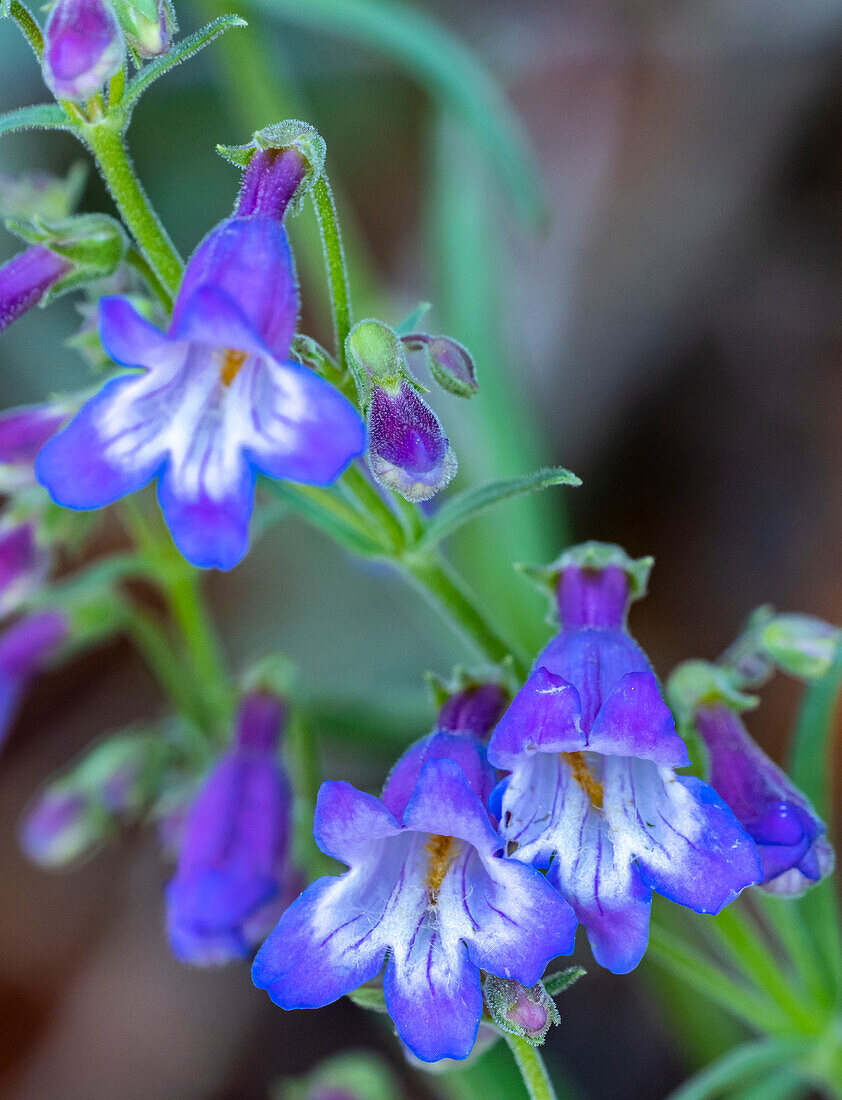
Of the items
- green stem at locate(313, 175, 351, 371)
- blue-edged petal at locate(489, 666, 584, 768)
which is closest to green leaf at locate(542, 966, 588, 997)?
blue-edged petal at locate(489, 666, 584, 768)

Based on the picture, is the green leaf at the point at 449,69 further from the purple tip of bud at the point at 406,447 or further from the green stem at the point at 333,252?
the purple tip of bud at the point at 406,447

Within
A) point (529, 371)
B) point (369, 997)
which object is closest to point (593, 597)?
point (369, 997)

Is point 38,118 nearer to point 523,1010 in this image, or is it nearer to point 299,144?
point 299,144

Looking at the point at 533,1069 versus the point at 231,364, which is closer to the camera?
the point at 533,1069

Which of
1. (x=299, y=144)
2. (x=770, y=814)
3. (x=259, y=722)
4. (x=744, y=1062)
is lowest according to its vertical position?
(x=744, y=1062)

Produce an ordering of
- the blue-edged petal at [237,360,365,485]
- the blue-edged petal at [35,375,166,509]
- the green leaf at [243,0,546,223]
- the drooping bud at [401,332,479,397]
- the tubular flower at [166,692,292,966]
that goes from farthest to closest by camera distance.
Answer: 1. the green leaf at [243,0,546,223]
2. the tubular flower at [166,692,292,966]
3. the drooping bud at [401,332,479,397]
4. the blue-edged petal at [35,375,166,509]
5. the blue-edged petal at [237,360,365,485]

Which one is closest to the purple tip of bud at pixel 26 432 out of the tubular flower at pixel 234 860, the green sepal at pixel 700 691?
the tubular flower at pixel 234 860

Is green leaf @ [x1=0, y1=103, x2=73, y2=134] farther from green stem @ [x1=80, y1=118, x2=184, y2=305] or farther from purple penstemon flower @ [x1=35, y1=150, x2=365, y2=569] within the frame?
purple penstemon flower @ [x1=35, y1=150, x2=365, y2=569]
